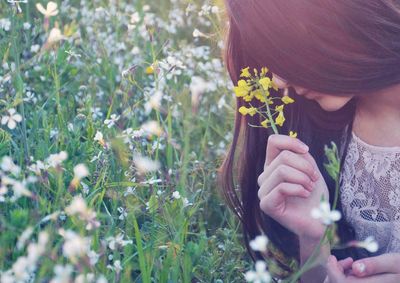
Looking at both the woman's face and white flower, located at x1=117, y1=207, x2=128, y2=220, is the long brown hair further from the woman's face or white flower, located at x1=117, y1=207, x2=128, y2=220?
white flower, located at x1=117, y1=207, x2=128, y2=220

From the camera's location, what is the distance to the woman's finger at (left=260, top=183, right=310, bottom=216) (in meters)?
1.67

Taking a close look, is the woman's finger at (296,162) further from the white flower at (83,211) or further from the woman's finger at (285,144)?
the white flower at (83,211)

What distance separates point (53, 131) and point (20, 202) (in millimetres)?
268

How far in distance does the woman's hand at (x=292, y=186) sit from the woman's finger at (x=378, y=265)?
0.12 meters

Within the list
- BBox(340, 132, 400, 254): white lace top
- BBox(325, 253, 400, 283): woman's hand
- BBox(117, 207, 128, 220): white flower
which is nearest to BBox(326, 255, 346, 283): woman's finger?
BBox(325, 253, 400, 283): woman's hand

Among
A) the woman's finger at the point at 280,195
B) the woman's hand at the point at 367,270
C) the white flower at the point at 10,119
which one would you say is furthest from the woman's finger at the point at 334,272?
the white flower at the point at 10,119

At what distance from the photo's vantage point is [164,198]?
169 centimetres

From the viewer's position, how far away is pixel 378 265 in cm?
169

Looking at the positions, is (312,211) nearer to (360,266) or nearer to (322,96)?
(360,266)

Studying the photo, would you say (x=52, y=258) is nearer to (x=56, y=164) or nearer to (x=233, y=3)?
(x=56, y=164)

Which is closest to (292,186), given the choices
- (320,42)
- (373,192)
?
(320,42)

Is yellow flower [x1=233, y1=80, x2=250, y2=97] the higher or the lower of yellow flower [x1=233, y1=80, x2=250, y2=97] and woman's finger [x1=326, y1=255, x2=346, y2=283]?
the higher

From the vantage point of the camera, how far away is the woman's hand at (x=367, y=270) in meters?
1.65

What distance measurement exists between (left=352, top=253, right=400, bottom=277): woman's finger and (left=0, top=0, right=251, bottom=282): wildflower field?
0.28 m
